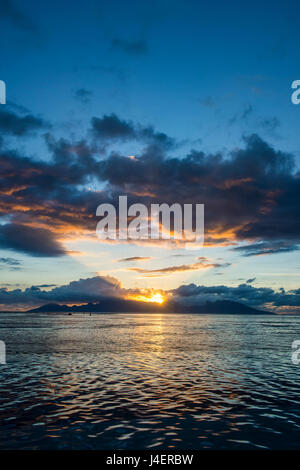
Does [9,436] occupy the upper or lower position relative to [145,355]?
upper

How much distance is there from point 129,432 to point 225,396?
1020 centimetres

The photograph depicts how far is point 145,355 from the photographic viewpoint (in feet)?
158

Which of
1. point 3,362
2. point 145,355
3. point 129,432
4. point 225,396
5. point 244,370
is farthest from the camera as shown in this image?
point 145,355

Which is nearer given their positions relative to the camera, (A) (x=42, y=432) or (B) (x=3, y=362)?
(A) (x=42, y=432)

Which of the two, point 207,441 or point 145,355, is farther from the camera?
point 145,355

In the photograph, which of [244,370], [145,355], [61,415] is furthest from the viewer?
[145,355]

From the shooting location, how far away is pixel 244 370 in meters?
35.9
